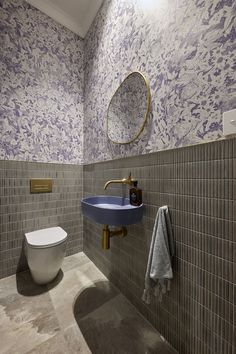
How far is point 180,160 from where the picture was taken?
0.91 m

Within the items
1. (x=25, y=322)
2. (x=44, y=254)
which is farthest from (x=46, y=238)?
(x=25, y=322)

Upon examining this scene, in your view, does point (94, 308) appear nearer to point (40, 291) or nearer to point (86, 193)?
point (40, 291)

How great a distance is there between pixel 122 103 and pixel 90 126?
24.9 inches

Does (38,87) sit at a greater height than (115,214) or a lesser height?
greater

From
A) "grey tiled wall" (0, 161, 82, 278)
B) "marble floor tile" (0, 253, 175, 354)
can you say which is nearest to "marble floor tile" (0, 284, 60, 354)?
"marble floor tile" (0, 253, 175, 354)

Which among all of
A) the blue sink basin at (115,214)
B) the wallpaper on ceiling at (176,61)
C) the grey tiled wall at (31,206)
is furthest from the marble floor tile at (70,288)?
the wallpaper on ceiling at (176,61)

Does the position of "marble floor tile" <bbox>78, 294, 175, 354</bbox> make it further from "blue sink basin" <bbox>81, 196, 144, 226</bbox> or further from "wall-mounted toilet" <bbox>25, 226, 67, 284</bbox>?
"blue sink basin" <bbox>81, 196, 144, 226</bbox>

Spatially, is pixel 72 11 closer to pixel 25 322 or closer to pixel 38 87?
pixel 38 87

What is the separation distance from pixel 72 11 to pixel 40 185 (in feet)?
6.48

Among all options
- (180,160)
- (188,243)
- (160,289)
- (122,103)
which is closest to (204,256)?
(188,243)

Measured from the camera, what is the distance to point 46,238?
1.50 metres

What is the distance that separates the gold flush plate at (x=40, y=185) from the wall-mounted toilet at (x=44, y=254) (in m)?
0.47

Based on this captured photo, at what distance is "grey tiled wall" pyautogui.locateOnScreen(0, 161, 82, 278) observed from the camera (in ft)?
5.25

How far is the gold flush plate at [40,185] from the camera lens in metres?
1.74
